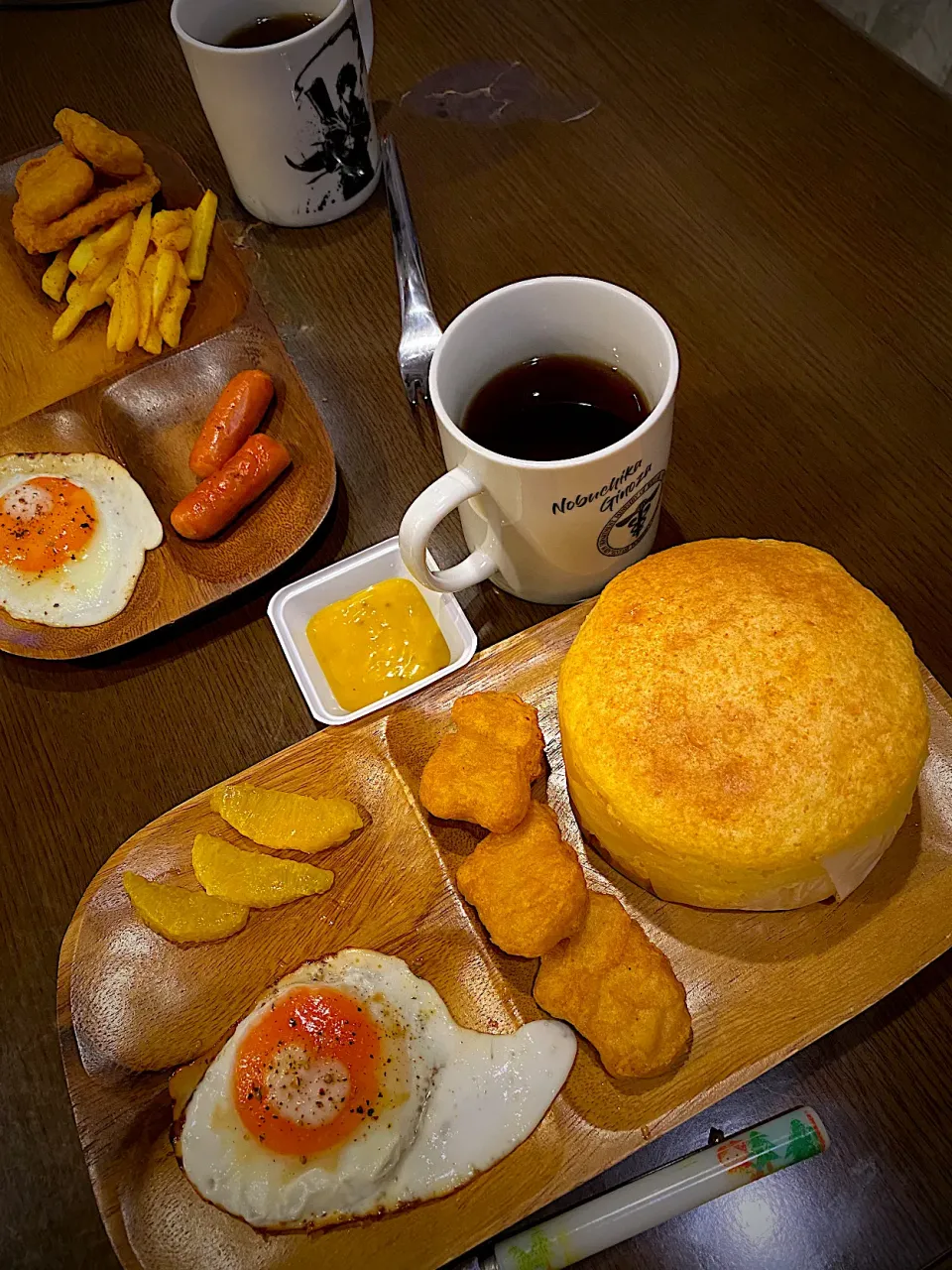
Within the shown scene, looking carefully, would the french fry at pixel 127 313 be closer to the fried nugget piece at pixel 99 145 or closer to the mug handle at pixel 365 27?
the fried nugget piece at pixel 99 145

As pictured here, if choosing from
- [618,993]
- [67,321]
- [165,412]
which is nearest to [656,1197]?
[618,993]

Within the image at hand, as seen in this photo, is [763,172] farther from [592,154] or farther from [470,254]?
[470,254]

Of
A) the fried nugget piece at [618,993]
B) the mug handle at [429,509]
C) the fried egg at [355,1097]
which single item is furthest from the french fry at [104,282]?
the fried nugget piece at [618,993]

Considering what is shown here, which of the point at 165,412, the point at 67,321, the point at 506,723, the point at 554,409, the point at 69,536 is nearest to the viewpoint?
the point at 506,723

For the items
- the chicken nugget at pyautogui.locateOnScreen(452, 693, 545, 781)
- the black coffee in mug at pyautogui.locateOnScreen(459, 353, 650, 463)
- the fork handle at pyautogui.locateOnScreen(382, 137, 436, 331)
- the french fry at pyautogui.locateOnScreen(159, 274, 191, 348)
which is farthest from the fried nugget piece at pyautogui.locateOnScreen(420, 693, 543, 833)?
the french fry at pyautogui.locateOnScreen(159, 274, 191, 348)

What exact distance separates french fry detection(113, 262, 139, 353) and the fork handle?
1.78ft

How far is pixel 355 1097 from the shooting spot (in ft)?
4.07

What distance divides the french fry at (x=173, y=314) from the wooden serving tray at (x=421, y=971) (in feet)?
3.23

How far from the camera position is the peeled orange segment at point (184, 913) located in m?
1.31

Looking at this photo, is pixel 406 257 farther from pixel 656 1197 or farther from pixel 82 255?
pixel 656 1197

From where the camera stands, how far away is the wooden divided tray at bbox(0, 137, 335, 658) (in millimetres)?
1651

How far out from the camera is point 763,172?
212 centimetres

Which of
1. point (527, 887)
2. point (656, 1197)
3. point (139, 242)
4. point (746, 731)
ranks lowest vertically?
point (656, 1197)

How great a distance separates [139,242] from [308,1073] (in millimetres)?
1686
